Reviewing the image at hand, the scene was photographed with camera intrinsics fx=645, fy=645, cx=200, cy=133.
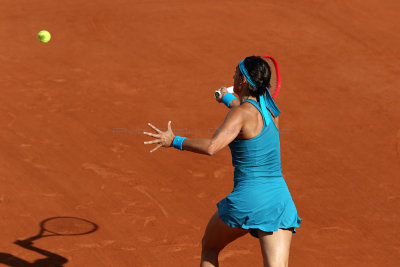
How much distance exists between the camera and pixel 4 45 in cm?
1207

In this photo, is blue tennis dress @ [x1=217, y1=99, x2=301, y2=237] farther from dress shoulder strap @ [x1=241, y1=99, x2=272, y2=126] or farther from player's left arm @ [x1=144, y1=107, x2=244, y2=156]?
player's left arm @ [x1=144, y1=107, x2=244, y2=156]

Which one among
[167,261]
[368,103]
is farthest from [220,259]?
[368,103]

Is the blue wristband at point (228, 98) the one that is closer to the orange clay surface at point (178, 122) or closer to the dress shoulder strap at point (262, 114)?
the dress shoulder strap at point (262, 114)

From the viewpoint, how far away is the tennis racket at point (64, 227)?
654cm

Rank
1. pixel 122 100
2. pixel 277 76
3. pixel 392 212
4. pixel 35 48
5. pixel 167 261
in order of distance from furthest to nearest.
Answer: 1. pixel 35 48
2. pixel 122 100
3. pixel 392 212
4. pixel 167 261
5. pixel 277 76

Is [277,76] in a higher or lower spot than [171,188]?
higher

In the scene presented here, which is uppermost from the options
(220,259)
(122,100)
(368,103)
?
(122,100)

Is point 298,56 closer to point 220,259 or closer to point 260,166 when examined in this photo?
point 220,259

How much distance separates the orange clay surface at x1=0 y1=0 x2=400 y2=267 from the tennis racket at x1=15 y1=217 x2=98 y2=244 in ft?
0.29

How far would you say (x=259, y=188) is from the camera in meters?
4.29

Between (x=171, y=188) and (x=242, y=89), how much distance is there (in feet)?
11.1

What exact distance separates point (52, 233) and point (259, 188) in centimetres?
302

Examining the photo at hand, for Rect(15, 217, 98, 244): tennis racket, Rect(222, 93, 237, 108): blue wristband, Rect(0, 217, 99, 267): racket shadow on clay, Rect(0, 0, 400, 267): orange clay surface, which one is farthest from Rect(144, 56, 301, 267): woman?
Rect(15, 217, 98, 244): tennis racket

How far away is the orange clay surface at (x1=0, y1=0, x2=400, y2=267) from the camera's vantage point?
21.6 ft
